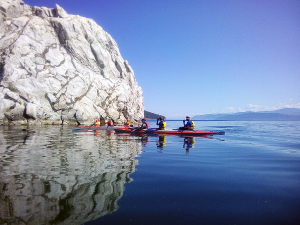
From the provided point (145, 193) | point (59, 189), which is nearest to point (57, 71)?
point (59, 189)

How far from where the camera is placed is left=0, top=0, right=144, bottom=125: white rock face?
41.1 metres

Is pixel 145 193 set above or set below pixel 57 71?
below

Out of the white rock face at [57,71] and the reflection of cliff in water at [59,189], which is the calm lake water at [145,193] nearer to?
the reflection of cliff in water at [59,189]

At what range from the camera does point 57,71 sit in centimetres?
4769

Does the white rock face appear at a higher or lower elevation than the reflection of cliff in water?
higher

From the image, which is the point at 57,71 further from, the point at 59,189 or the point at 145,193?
the point at 145,193

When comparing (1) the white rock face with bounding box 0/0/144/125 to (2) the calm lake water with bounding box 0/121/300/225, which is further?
(1) the white rock face with bounding box 0/0/144/125

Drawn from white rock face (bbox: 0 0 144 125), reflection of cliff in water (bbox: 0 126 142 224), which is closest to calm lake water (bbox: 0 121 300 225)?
reflection of cliff in water (bbox: 0 126 142 224)

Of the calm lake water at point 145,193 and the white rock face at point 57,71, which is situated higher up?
the white rock face at point 57,71

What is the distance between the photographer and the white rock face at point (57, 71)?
41112mm

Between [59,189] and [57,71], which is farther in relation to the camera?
[57,71]

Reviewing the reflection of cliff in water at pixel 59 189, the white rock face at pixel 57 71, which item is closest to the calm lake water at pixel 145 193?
the reflection of cliff in water at pixel 59 189

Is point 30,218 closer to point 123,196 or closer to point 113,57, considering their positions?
point 123,196

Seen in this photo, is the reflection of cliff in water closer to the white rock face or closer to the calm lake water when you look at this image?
the calm lake water
